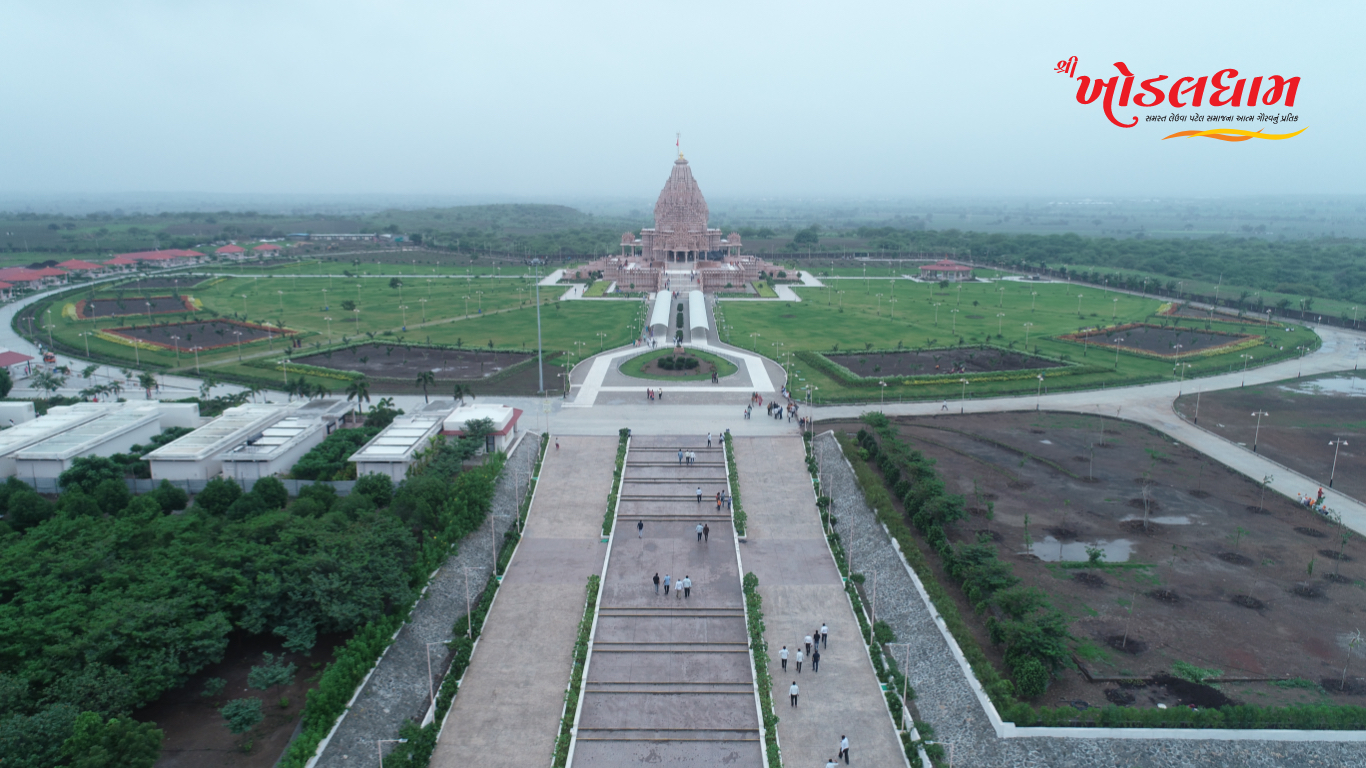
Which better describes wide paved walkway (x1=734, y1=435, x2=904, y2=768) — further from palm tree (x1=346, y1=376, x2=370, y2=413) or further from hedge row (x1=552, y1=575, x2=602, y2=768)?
palm tree (x1=346, y1=376, x2=370, y2=413)

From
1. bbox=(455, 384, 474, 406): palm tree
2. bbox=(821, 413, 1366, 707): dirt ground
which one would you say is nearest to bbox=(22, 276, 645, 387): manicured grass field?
bbox=(455, 384, 474, 406): palm tree

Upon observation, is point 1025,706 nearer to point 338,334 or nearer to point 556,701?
point 556,701

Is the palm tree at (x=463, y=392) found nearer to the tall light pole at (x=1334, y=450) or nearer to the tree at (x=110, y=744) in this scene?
the tree at (x=110, y=744)

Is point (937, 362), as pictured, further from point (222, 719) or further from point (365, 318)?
point (365, 318)

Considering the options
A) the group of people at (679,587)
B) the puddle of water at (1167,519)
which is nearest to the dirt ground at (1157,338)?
the puddle of water at (1167,519)

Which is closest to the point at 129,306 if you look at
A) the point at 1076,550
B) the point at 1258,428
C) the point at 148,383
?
the point at 148,383

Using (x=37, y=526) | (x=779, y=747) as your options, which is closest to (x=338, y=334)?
(x=37, y=526)
